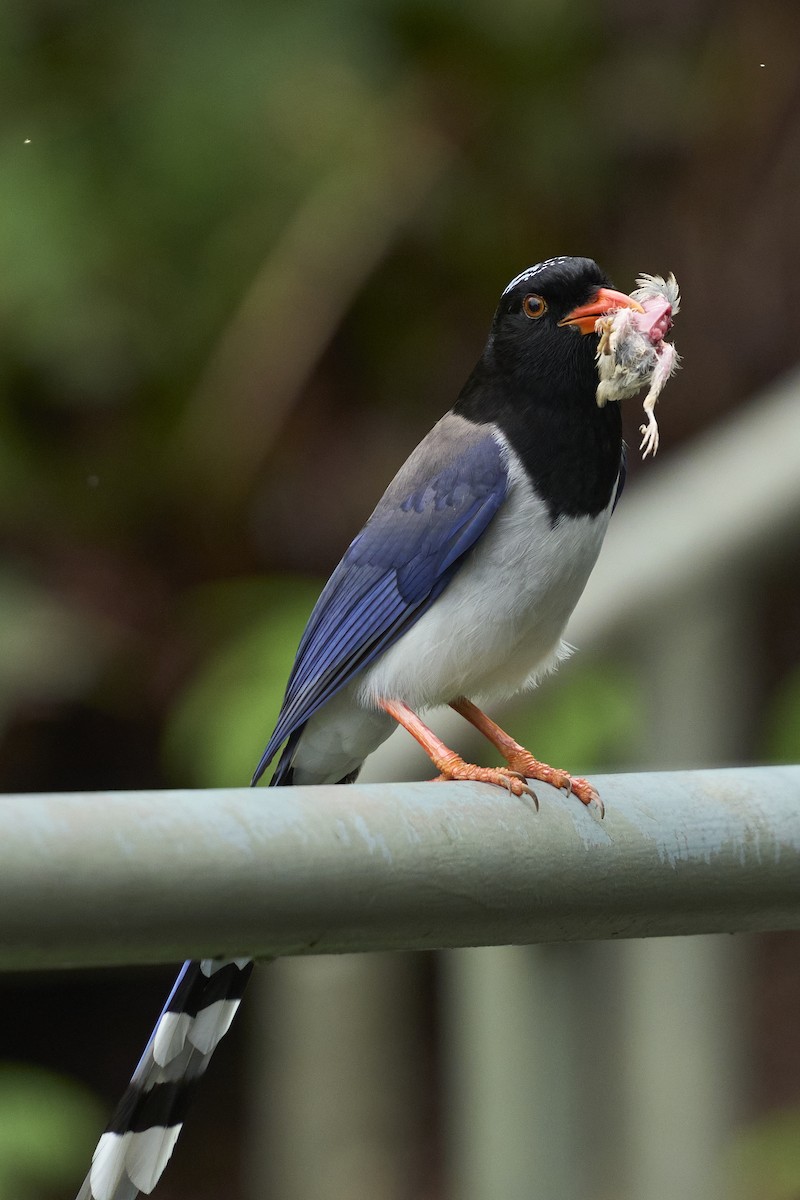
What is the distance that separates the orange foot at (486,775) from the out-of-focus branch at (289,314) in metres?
3.07

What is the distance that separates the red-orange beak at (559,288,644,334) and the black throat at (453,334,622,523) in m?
0.03

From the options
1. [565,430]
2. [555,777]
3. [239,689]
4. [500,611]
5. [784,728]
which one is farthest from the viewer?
[239,689]

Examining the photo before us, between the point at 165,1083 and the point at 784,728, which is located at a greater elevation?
the point at 165,1083

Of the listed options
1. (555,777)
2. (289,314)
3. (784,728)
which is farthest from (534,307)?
(289,314)

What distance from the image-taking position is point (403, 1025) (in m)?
4.63

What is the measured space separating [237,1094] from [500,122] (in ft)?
12.9

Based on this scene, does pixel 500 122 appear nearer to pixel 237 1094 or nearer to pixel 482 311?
pixel 482 311

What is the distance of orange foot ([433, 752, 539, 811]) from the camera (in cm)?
237

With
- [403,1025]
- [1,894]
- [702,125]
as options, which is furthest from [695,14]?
[1,894]

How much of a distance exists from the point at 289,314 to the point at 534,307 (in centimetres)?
275

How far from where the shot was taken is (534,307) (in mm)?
3436

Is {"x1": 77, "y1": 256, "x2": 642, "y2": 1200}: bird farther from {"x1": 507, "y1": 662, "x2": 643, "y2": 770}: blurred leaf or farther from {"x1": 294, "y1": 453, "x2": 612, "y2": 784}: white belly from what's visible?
{"x1": 507, "y1": 662, "x2": 643, "y2": 770}: blurred leaf

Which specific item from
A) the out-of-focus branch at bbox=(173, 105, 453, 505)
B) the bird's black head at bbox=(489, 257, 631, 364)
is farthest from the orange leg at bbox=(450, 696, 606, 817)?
the out-of-focus branch at bbox=(173, 105, 453, 505)

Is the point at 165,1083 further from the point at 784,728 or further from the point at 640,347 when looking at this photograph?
the point at 784,728
